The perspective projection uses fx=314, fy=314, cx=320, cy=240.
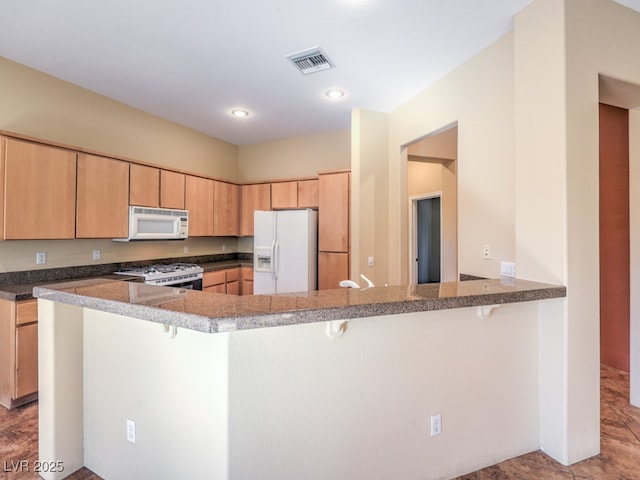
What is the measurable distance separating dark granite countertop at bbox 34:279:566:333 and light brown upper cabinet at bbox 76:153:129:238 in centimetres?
169

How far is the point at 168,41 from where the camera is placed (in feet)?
8.02

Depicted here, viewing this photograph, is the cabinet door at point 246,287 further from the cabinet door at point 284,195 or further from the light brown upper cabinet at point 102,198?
the light brown upper cabinet at point 102,198

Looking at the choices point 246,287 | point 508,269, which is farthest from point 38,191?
point 508,269

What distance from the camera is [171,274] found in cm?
362

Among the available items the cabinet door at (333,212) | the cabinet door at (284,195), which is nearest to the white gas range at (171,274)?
the cabinet door at (284,195)

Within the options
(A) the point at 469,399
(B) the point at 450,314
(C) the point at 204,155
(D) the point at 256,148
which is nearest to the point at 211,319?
(B) the point at 450,314

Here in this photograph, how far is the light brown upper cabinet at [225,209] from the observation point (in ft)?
15.5

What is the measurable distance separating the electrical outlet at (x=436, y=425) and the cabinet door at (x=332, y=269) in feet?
7.79

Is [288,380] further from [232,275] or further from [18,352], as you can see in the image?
[232,275]

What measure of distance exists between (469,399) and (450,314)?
0.51 m

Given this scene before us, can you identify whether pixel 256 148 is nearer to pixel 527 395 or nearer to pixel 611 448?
pixel 527 395

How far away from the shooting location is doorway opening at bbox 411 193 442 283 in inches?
218

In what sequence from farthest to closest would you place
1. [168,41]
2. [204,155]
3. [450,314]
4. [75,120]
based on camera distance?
[204,155]
[75,120]
[168,41]
[450,314]

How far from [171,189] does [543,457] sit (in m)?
4.32
